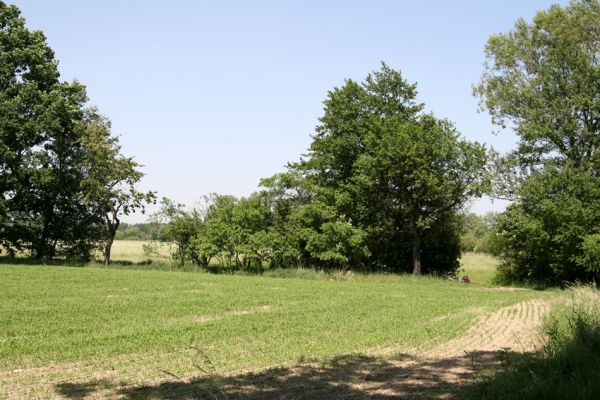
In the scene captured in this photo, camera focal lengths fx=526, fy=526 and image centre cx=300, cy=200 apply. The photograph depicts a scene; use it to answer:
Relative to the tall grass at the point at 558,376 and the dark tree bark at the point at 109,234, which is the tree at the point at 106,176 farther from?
the tall grass at the point at 558,376

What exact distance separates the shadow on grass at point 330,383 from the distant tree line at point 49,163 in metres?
34.7

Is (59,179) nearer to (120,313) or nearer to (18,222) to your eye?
(18,222)

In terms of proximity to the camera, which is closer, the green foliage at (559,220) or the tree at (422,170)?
the green foliage at (559,220)

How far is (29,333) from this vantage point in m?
13.8

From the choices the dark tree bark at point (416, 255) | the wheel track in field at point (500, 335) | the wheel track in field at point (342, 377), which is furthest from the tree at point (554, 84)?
the wheel track in field at point (342, 377)

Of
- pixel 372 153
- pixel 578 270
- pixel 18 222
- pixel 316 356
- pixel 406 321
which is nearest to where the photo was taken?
pixel 316 356

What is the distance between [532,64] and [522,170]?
7977 millimetres

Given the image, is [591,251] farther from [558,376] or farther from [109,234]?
[109,234]

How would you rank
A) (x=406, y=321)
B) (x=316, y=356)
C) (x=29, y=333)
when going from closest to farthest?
(x=316, y=356) → (x=29, y=333) → (x=406, y=321)

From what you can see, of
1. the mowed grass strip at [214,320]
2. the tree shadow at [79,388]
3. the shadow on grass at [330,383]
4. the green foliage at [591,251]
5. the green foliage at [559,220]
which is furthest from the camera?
the green foliage at [559,220]

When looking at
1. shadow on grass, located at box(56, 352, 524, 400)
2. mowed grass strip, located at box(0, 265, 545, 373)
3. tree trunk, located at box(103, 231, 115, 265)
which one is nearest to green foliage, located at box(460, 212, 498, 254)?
mowed grass strip, located at box(0, 265, 545, 373)

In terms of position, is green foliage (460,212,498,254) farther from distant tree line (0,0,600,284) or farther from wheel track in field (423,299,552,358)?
wheel track in field (423,299,552,358)

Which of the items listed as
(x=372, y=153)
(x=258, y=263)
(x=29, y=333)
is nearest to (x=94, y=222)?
(x=258, y=263)

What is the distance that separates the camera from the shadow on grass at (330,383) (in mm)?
7785
